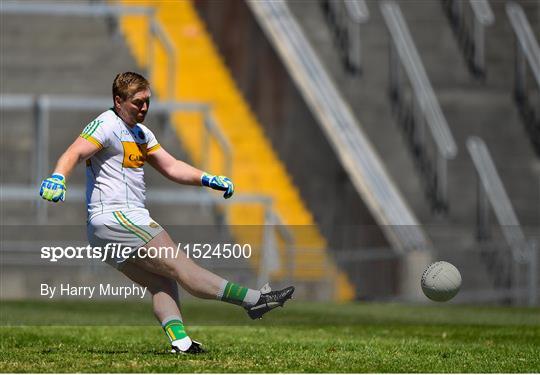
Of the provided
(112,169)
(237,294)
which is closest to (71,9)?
(112,169)

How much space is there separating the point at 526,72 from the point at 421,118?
2494 millimetres

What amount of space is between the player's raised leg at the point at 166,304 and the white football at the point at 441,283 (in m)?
1.79

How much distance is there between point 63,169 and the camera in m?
8.82

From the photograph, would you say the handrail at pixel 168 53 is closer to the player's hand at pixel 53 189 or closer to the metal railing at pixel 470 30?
the metal railing at pixel 470 30

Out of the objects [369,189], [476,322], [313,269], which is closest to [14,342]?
[476,322]

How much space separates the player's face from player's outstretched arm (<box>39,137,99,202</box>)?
356 mm

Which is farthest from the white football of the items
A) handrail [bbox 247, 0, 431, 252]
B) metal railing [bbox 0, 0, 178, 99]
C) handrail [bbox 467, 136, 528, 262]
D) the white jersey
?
metal railing [bbox 0, 0, 178, 99]

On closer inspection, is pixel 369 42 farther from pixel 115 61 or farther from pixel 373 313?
pixel 373 313

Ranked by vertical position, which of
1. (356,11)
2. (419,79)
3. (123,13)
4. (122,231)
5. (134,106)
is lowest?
(122,231)

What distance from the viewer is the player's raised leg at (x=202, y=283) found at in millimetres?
9266

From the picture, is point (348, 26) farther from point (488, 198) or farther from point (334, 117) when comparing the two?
point (488, 198)

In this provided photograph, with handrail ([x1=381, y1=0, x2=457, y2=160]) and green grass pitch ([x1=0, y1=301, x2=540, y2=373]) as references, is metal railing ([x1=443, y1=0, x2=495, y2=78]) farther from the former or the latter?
green grass pitch ([x1=0, y1=301, x2=540, y2=373])

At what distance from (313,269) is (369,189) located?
394 cm

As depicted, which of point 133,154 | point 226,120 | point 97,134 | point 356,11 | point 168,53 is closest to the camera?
point 97,134
